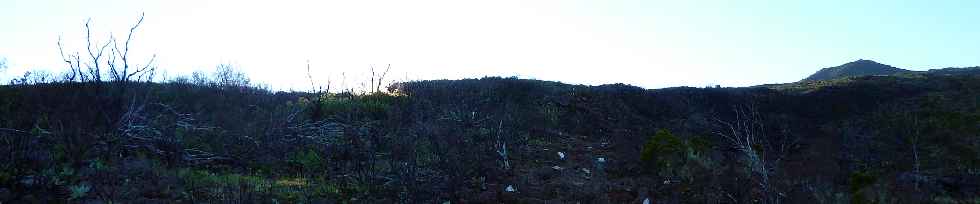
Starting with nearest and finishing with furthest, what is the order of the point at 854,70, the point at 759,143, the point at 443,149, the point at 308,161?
the point at 308,161 < the point at 443,149 < the point at 759,143 < the point at 854,70

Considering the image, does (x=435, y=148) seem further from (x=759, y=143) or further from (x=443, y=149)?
(x=759, y=143)

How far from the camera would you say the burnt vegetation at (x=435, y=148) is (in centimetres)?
806

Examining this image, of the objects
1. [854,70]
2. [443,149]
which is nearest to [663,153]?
[443,149]

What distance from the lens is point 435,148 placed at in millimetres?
12055

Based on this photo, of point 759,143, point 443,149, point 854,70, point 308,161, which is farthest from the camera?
point 854,70

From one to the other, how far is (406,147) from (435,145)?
562 mm

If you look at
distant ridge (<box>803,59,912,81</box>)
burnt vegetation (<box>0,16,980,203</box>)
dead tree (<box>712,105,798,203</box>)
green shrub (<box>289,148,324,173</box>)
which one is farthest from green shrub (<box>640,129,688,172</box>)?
distant ridge (<box>803,59,912,81</box>)

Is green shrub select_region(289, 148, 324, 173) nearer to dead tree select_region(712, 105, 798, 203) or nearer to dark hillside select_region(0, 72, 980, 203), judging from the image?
dark hillside select_region(0, 72, 980, 203)

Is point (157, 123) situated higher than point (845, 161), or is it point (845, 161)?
point (157, 123)

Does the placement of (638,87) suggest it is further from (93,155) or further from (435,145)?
(93,155)

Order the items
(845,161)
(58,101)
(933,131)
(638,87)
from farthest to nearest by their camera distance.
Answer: (638,87) < (933,131) < (845,161) < (58,101)

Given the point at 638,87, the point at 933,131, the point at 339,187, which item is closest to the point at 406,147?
the point at 339,187

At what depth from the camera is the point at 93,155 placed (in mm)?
8594

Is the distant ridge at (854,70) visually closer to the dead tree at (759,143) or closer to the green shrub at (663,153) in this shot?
the dead tree at (759,143)
